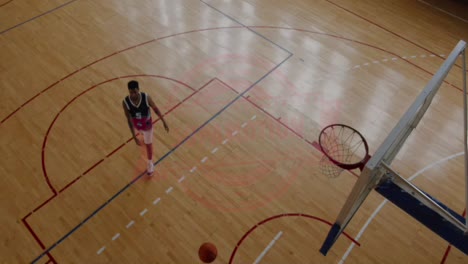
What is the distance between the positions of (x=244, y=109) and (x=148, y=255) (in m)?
3.29

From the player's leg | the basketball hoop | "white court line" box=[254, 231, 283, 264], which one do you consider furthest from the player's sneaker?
the basketball hoop

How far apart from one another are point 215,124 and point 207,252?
8.15 ft

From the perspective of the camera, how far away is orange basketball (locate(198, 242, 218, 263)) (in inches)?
210

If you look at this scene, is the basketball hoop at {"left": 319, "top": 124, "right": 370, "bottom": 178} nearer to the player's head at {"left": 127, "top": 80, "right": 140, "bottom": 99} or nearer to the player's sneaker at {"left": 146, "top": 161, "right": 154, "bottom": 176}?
the player's sneaker at {"left": 146, "top": 161, "right": 154, "bottom": 176}

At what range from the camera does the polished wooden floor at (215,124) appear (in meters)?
5.57

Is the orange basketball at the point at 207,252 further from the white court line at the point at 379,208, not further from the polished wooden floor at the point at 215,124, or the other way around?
the white court line at the point at 379,208

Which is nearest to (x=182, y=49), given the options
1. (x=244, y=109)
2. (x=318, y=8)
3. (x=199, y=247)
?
(x=244, y=109)

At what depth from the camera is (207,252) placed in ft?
17.7

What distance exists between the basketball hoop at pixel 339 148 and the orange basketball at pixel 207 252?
237cm

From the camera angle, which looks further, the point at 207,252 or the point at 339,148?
the point at 339,148

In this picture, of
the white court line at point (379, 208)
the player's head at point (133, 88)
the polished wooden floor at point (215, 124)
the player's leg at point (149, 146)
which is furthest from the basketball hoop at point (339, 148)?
the player's head at point (133, 88)

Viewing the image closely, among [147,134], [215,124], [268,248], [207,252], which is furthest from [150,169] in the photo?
[268,248]

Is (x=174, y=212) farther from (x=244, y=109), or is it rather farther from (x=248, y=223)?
(x=244, y=109)

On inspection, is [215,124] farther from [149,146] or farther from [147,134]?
[147,134]
